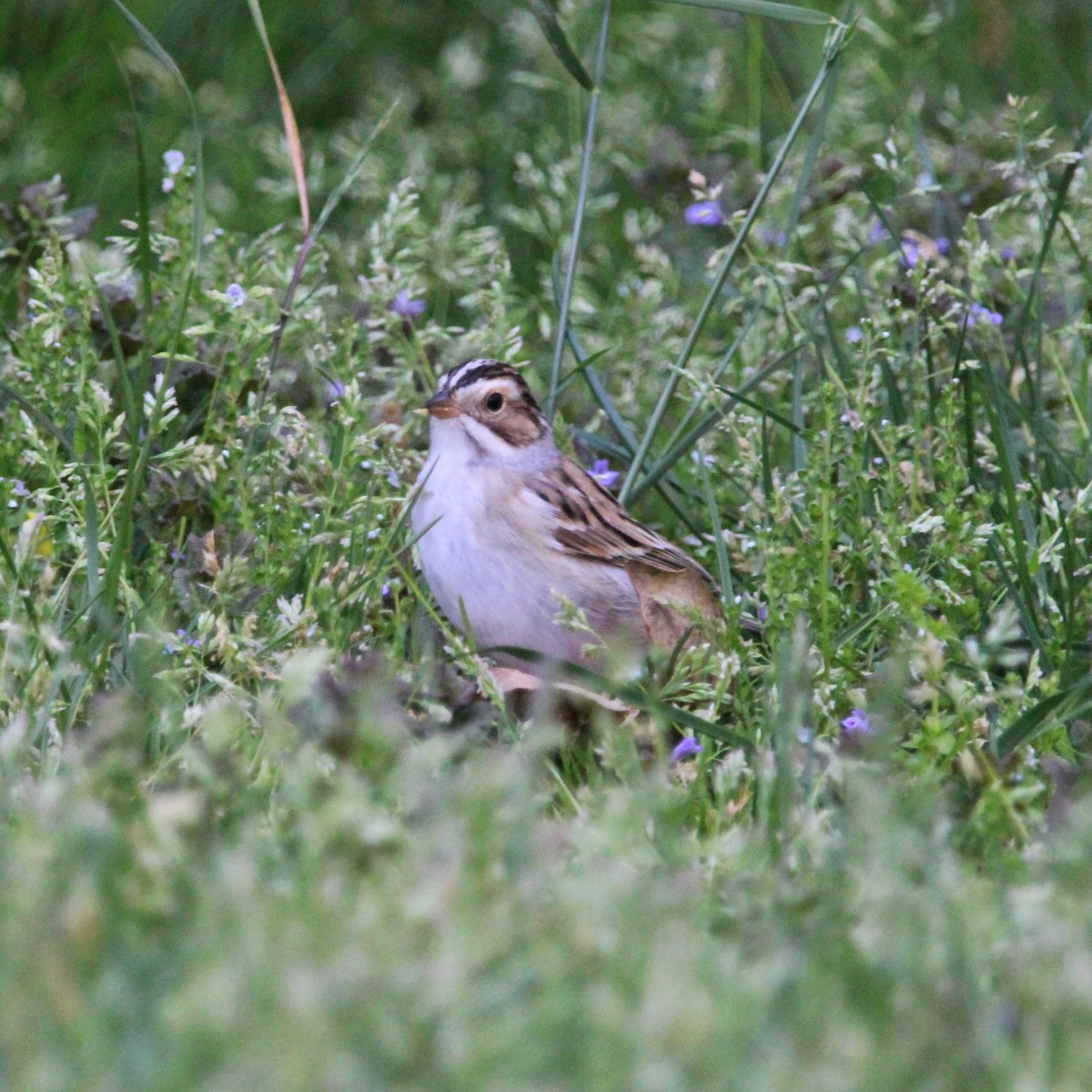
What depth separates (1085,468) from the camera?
13.8 ft

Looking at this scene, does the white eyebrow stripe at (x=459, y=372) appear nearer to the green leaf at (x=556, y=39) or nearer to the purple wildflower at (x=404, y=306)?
the purple wildflower at (x=404, y=306)

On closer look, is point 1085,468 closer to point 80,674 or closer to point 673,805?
point 673,805

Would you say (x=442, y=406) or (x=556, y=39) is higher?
(x=556, y=39)

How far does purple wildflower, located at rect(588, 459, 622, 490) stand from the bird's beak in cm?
44

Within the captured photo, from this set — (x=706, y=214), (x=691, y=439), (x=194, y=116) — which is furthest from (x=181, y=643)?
(x=706, y=214)

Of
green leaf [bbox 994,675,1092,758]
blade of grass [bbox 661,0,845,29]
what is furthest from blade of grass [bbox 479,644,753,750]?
blade of grass [bbox 661,0,845,29]

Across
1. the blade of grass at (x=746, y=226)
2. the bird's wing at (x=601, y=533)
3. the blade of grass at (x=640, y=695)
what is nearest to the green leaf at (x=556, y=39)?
the blade of grass at (x=746, y=226)

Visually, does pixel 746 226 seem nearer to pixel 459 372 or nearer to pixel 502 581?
pixel 459 372

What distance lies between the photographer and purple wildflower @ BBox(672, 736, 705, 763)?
3.24 meters

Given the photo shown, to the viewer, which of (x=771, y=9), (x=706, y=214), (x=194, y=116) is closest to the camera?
(x=194, y=116)

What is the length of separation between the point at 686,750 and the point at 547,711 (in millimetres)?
831

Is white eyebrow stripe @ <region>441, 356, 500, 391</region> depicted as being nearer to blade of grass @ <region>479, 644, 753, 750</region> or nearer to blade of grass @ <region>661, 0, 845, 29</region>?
blade of grass @ <region>661, 0, 845, 29</region>

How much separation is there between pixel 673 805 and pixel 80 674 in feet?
3.53

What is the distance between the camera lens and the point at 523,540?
3943 millimetres
